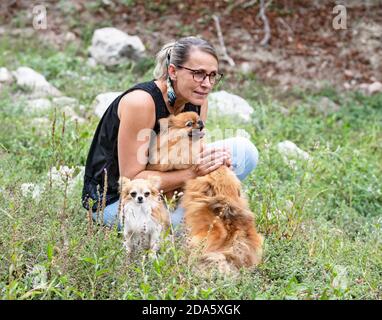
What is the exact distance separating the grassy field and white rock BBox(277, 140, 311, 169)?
121 mm

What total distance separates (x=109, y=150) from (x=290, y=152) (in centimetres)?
298

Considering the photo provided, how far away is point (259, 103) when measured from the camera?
8906 millimetres

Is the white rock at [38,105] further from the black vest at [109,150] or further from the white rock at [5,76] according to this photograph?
the black vest at [109,150]

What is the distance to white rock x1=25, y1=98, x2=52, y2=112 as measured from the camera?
739cm

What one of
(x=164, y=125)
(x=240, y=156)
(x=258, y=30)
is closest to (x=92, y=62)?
(x=258, y=30)

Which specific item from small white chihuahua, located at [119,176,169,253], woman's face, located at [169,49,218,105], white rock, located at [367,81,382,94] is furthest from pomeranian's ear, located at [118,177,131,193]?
white rock, located at [367,81,382,94]

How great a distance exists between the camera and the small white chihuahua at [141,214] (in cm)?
411

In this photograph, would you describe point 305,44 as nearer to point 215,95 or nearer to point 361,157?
point 215,95

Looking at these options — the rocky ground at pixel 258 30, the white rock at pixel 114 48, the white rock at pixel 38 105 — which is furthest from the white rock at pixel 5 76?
the rocky ground at pixel 258 30

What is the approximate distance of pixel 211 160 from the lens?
169 inches

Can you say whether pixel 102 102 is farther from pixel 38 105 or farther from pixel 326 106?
pixel 326 106

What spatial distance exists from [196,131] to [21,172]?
2.13 m

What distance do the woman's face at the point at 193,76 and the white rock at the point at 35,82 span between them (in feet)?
13.3
